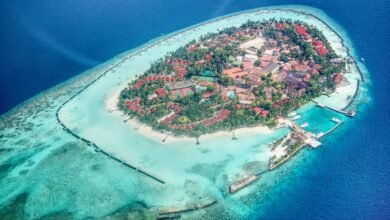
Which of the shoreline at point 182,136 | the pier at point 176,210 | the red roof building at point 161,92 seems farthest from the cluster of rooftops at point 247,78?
the pier at point 176,210

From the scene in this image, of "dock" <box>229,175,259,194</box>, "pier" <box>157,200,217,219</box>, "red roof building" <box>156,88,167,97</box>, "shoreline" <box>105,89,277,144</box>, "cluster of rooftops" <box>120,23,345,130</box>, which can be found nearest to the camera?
"pier" <box>157,200,217,219</box>

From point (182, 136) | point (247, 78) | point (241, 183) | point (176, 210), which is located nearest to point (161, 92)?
point (182, 136)

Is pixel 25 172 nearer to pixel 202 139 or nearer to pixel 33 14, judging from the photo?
pixel 202 139

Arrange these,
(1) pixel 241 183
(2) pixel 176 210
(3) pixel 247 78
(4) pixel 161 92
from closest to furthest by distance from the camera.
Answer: (2) pixel 176 210, (1) pixel 241 183, (4) pixel 161 92, (3) pixel 247 78

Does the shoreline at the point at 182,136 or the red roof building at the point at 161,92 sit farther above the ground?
the red roof building at the point at 161,92

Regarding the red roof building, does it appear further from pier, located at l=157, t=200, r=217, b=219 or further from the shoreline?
pier, located at l=157, t=200, r=217, b=219

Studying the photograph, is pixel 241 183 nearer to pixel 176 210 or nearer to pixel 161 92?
pixel 176 210

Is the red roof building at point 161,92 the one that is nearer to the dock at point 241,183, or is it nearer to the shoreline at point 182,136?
the shoreline at point 182,136

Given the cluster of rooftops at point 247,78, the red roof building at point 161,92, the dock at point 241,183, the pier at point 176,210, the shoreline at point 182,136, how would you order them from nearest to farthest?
the pier at point 176,210
the dock at point 241,183
the shoreline at point 182,136
the cluster of rooftops at point 247,78
the red roof building at point 161,92

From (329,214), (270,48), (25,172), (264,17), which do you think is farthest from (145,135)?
(264,17)

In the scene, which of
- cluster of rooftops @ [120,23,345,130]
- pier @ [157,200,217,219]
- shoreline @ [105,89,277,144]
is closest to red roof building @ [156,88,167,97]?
cluster of rooftops @ [120,23,345,130]

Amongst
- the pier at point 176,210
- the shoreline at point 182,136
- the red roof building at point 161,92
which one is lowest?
the pier at point 176,210
